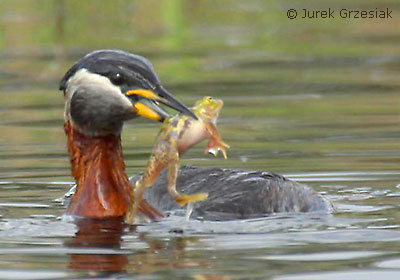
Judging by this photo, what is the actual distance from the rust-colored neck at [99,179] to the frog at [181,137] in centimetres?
42

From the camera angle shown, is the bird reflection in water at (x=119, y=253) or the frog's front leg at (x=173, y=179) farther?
the frog's front leg at (x=173, y=179)

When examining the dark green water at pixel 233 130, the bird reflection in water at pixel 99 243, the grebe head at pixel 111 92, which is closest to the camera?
the bird reflection in water at pixel 99 243

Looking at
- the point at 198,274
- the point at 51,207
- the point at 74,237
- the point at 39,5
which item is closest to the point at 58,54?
the point at 39,5

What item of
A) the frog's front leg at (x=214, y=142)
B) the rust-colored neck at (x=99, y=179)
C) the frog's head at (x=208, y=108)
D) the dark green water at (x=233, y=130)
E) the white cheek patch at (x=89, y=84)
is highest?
the white cheek patch at (x=89, y=84)

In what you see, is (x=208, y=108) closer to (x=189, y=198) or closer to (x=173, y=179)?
(x=173, y=179)

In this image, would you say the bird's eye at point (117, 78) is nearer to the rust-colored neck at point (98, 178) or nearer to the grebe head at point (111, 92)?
the grebe head at point (111, 92)

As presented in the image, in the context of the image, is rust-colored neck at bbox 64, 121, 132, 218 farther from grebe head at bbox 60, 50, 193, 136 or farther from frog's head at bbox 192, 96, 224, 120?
frog's head at bbox 192, 96, 224, 120

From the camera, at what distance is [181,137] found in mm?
9086

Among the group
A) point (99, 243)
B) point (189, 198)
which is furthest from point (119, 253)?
point (189, 198)

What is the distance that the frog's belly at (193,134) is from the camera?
9016 mm

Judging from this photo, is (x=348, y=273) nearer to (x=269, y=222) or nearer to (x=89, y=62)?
(x=269, y=222)

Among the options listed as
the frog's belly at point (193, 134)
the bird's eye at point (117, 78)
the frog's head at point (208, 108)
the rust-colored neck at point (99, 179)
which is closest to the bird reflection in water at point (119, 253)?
the rust-colored neck at point (99, 179)

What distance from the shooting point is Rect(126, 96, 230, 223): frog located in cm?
897

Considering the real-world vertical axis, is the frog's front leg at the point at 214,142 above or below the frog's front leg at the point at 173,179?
above
